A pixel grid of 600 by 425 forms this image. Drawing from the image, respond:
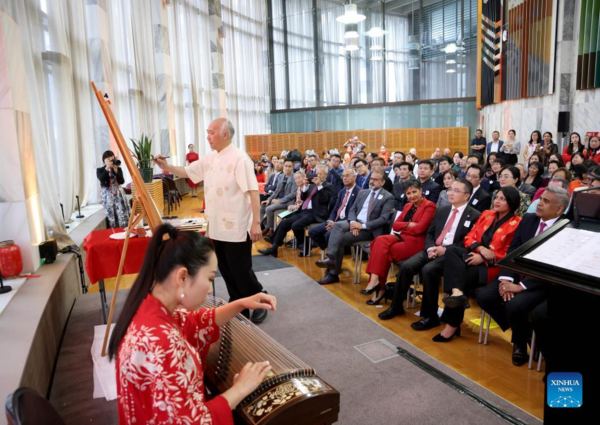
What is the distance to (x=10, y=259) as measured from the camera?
10.8ft

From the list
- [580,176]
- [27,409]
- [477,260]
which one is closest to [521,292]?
[477,260]

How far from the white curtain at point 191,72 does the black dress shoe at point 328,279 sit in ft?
29.9

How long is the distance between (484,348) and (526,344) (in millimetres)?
302

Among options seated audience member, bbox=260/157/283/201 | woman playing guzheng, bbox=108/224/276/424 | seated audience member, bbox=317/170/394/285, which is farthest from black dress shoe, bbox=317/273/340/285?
woman playing guzheng, bbox=108/224/276/424

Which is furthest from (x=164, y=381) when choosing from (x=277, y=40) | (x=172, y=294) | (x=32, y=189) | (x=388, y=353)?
(x=277, y=40)

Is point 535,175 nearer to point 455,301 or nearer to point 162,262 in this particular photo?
point 455,301

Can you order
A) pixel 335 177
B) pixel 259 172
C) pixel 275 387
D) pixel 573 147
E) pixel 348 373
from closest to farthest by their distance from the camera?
pixel 275 387 → pixel 348 373 → pixel 335 177 → pixel 573 147 → pixel 259 172

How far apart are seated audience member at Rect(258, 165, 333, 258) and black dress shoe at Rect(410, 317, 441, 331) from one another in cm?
240

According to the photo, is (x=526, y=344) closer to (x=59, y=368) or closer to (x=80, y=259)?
(x=59, y=368)

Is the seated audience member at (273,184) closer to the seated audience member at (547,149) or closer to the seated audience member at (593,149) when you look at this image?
the seated audience member at (547,149)

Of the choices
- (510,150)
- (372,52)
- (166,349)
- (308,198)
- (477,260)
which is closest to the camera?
(166,349)

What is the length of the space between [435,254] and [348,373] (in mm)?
1326

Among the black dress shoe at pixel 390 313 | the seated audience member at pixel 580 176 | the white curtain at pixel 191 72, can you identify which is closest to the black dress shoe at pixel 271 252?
the black dress shoe at pixel 390 313

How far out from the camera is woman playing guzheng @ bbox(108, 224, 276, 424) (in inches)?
46.3
